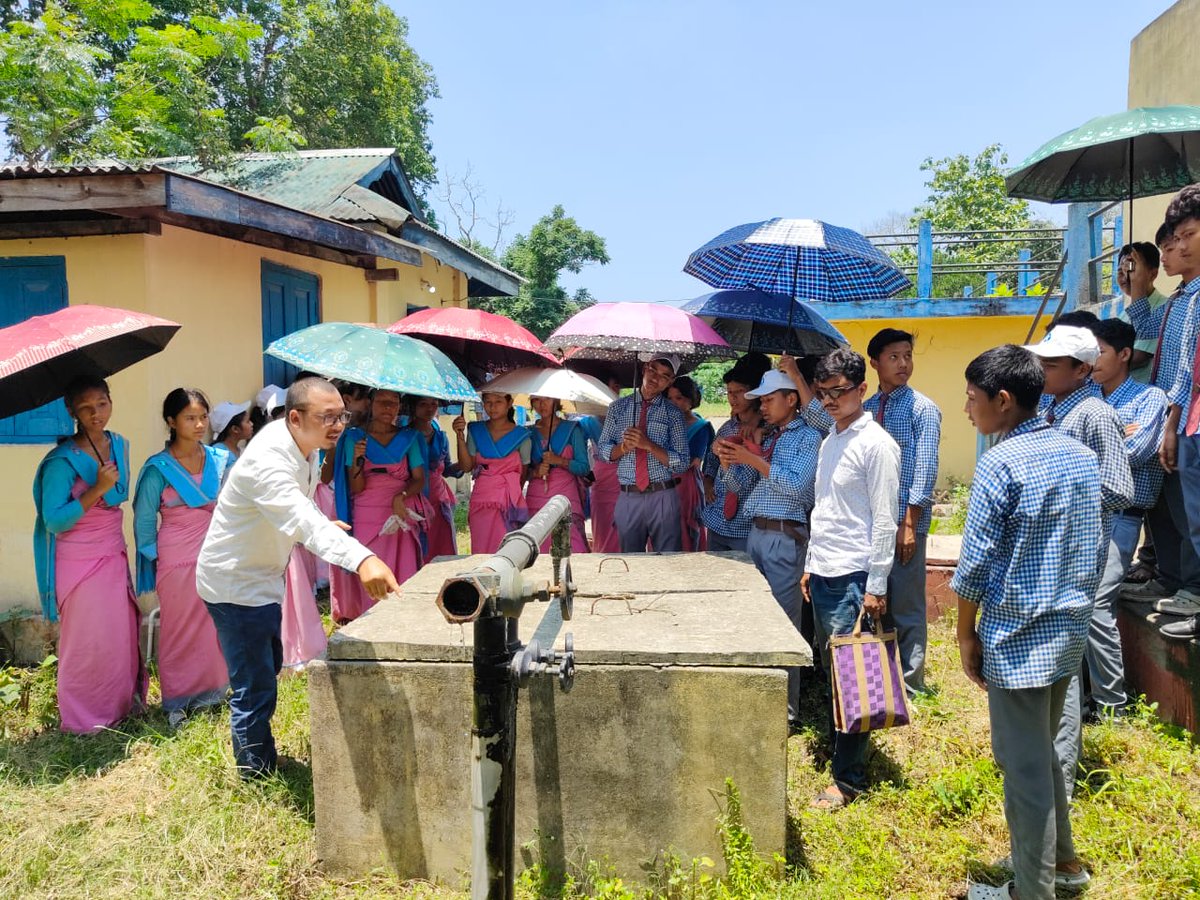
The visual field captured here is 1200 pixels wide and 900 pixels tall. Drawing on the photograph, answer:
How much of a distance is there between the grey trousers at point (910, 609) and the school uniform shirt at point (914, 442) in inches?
6.9

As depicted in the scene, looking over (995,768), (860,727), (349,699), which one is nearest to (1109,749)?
(995,768)

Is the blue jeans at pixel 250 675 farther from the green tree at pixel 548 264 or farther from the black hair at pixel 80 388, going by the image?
the green tree at pixel 548 264

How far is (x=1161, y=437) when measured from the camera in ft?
12.4

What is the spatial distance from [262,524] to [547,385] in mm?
2050

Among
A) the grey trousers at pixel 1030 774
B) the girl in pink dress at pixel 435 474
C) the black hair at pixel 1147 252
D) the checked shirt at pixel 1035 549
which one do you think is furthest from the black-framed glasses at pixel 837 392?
the girl in pink dress at pixel 435 474

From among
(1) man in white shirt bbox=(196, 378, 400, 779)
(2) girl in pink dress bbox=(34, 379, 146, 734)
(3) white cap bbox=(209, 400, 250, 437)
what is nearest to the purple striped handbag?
(1) man in white shirt bbox=(196, 378, 400, 779)

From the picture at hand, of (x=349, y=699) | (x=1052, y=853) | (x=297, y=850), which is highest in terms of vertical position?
(x=349, y=699)

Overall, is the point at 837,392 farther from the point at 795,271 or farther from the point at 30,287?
the point at 30,287

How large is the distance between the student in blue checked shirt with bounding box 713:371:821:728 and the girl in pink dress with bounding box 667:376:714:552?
1257 mm

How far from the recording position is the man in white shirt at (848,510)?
339 centimetres

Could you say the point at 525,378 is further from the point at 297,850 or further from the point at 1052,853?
the point at 1052,853

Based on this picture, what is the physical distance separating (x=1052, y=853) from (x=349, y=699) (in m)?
2.32

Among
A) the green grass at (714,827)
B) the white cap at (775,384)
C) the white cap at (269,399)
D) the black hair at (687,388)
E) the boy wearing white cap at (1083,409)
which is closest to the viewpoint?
the green grass at (714,827)

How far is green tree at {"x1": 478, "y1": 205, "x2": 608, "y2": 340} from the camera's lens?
23.7 m
